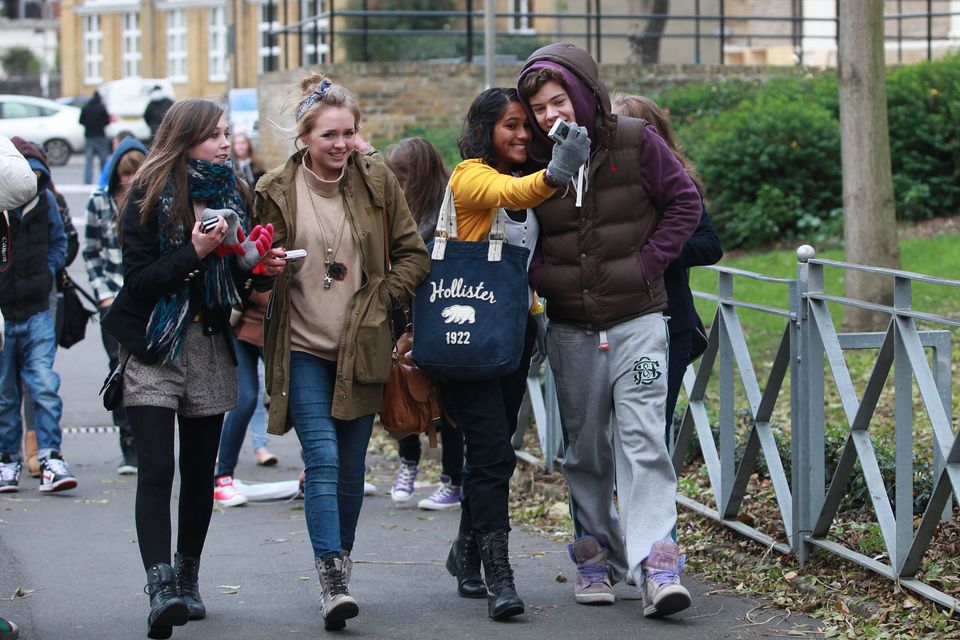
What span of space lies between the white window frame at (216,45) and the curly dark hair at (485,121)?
52752mm

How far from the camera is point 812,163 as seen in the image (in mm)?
15023

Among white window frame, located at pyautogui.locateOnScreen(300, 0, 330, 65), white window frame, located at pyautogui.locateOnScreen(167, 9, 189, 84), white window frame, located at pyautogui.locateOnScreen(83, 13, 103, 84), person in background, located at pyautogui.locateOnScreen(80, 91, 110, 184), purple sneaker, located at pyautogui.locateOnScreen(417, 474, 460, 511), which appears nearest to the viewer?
purple sneaker, located at pyautogui.locateOnScreen(417, 474, 460, 511)

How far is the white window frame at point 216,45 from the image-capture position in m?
56.5

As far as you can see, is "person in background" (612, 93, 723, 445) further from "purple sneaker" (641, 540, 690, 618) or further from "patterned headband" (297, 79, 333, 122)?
"patterned headband" (297, 79, 333, 122)

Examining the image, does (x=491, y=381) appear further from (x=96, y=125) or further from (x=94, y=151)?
(x=94, y=151)

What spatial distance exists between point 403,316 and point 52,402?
130 inches

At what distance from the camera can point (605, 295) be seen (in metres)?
5.04

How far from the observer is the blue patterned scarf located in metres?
4.93

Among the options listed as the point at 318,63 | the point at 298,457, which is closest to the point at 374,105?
the point at 318,63

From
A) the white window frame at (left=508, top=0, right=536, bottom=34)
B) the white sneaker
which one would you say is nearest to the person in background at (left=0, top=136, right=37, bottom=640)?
the white sneaker

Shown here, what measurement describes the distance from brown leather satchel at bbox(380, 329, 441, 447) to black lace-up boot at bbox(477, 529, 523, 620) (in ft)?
1.54

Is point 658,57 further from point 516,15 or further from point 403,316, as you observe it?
point 403,316

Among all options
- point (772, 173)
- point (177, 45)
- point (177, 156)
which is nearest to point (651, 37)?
point (772, 173)

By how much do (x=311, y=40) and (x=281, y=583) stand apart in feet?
63.1
